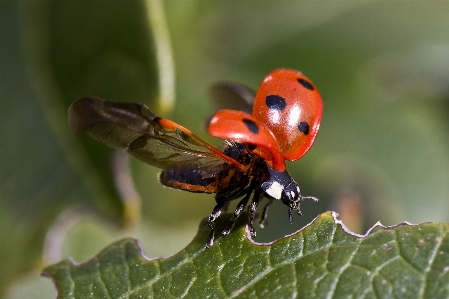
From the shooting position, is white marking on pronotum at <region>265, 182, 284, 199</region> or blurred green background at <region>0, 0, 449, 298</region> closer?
white marking on pronotum at <region>265, 182, 284, 199</region>

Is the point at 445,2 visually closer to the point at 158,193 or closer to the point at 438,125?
the point at 438,125

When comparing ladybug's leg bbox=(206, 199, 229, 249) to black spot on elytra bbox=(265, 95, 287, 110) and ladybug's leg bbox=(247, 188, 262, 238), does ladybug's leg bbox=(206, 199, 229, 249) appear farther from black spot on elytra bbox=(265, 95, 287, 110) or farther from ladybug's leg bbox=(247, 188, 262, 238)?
black spot on elytra bbox=(265, 95, 287, 110)

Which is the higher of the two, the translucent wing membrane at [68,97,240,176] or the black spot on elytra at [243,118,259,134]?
the black spot on elytra at [243,118,259,134]

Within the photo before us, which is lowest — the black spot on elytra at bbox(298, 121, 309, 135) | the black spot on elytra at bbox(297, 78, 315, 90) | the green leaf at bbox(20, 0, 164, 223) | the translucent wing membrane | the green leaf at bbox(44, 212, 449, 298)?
the green leaf at bbox(44, 212, 449, 298)

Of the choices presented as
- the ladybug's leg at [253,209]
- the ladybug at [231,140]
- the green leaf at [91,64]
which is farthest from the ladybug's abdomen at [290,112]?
the green leaf at [91,64]

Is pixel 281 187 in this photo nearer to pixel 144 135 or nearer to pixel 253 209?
pixel 253 209

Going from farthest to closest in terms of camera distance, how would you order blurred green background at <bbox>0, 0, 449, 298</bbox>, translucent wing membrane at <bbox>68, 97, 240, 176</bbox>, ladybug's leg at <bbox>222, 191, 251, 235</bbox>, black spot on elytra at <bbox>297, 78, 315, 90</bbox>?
blurred green background at <bbox>0, 0, 449, 298</bbox> → black spot on elytra at <bbox>297, 78, 315, 90</bbox> → ladybug's leg at <bbox>222, 191, 251, 235</bbox> → translucent wing membrane at <bbox>68, 97, 240, 176</bbox>

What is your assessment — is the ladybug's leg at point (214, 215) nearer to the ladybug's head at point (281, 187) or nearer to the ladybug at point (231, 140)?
the ladybug at point (231, 140)

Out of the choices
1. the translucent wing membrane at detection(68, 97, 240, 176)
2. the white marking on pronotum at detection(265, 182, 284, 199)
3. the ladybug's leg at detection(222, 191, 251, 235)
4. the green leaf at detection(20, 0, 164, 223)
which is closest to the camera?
the translucent wing membrane at detection(68, 97, 240, 176)

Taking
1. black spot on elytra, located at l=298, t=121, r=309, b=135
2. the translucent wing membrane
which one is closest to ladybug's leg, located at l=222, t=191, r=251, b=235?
the translucent wing membrane
